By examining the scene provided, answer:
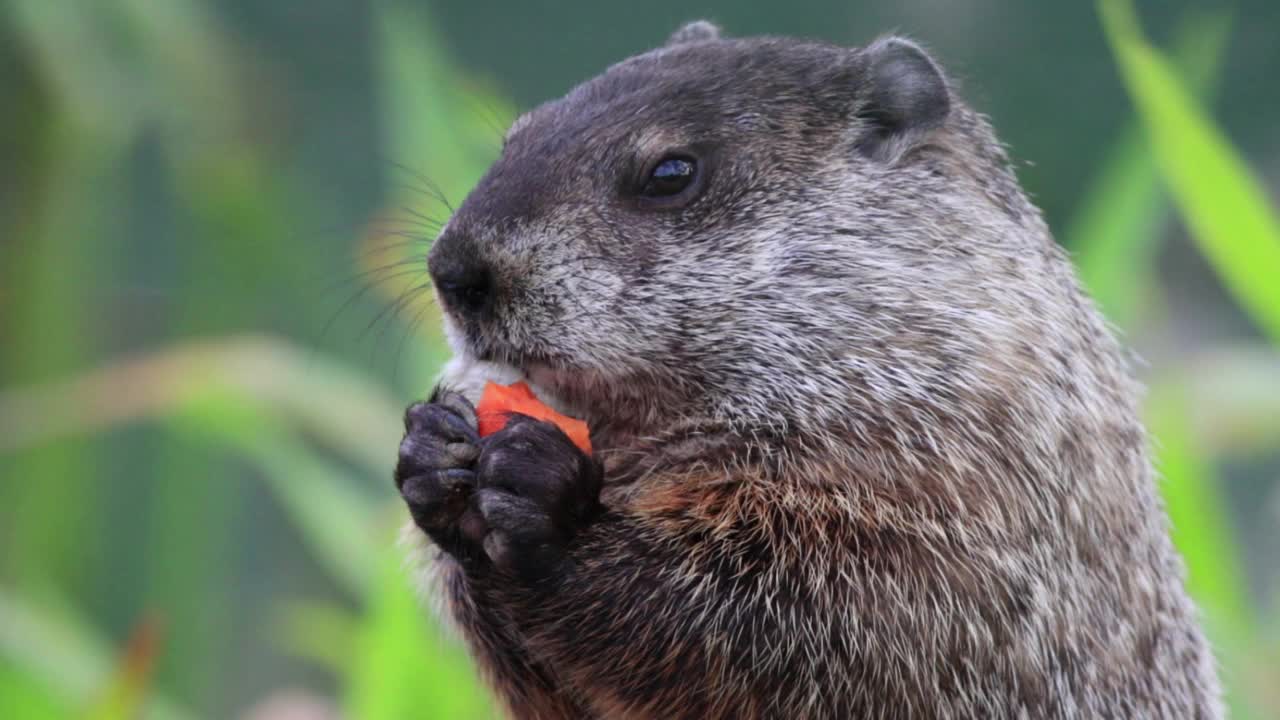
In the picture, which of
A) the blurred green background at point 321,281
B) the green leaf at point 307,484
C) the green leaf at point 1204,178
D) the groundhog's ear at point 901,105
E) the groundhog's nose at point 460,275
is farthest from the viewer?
the green leaf at point 307,484

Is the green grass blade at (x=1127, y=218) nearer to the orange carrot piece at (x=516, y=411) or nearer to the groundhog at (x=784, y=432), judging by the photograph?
the groundhog at (x=784, y=432)

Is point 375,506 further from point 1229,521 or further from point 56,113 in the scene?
point 1229,521

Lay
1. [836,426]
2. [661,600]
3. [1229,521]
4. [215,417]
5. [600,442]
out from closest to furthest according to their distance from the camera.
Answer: [661,600] → [836,426] → [600,442] → [215,417] → [1229,521]

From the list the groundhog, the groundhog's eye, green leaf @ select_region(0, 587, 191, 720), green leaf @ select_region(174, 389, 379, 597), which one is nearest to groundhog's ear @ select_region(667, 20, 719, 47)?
the groundhog

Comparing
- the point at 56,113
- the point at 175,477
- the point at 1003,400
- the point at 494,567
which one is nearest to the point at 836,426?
the point at 1003,400

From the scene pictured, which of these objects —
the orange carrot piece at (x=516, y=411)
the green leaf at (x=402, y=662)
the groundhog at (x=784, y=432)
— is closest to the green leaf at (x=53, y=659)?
the green leaf at (x=402, y=662)

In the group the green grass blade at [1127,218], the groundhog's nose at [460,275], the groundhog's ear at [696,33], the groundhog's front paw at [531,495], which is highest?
the green grass blade at [1127,218]

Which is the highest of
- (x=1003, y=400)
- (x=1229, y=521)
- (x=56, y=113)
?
(x=1229, y=521)
